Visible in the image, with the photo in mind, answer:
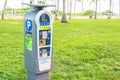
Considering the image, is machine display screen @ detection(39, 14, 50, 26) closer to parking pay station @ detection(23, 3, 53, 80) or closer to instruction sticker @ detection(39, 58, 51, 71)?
parking pay station @ detection(23, 3, 53, 80)

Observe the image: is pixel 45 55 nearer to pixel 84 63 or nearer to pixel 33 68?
pixel 33 68

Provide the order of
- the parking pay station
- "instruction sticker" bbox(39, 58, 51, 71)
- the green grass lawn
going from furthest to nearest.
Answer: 1. the green grass lawn
2. "instruction sticker" bbox(39, 58, 51, 71)
3. the parking pay station

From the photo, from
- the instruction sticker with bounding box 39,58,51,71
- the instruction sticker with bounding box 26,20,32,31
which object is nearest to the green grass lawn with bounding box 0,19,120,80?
the instruction sticker with bounding box 39,58,51,71

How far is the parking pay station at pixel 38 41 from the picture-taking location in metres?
3.76

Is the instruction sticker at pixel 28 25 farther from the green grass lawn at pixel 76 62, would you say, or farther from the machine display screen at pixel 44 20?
the green grass lawn at pixel 76 62

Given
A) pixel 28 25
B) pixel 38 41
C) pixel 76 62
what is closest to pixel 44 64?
pixel 38 41

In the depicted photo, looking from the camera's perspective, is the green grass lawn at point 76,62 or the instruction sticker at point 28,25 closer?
the instruction sticker at point 28,25

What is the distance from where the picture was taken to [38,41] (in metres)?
3.79

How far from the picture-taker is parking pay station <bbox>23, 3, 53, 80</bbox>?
3.76 metres

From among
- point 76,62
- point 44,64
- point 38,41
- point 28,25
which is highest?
point 28,25

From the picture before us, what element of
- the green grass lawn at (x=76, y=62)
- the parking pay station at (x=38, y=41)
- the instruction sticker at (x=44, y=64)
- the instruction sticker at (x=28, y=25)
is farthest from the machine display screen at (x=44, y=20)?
the green grass lawn at (x=76, y=62)

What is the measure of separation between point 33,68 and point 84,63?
2.69m

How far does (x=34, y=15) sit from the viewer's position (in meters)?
3.75

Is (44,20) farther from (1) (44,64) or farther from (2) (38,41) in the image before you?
(1) (44,64)
